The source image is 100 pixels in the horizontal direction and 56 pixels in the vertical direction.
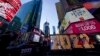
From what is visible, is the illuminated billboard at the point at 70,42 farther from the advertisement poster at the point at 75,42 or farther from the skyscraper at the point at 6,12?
the skyscraper at the point at 6,12

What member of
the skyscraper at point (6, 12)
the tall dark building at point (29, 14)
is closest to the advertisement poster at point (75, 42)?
the skyscraper at point (6, 12)

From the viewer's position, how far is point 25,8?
215ft

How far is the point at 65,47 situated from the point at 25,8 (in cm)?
4841

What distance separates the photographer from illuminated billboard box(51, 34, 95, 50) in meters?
20.5

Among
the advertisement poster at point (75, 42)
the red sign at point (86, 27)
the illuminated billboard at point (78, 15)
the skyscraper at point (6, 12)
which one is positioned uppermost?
the skyscraper at point (6, 12)

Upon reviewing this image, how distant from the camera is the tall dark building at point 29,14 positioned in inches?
2227

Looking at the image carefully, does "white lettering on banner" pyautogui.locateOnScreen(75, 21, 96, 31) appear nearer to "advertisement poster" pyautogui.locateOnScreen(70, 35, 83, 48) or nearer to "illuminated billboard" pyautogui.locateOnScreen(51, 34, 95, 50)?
"illuminated billboard" pyautogui.locateOnScreen(51, 34, 95, 50)

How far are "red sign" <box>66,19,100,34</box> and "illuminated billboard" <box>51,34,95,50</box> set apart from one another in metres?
11.1

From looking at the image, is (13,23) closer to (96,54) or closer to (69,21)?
(69,21)

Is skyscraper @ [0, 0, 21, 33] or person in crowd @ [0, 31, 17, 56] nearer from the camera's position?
person in crowd @ [0, 31, 17, 56]

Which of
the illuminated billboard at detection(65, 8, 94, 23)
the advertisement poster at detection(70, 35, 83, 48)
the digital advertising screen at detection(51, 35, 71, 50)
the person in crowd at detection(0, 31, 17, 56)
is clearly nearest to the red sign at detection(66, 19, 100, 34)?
the illuminated billboard at detection(65, 8, 94, 23)

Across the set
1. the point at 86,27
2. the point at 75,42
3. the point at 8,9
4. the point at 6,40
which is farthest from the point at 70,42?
the point at 8,9

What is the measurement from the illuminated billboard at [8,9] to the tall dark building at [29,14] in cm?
529

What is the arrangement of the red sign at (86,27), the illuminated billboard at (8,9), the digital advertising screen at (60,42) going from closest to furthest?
the digital advertising screen at (60,42) < the red sign at (86,27) < the illuminated billboard at (8,9)
